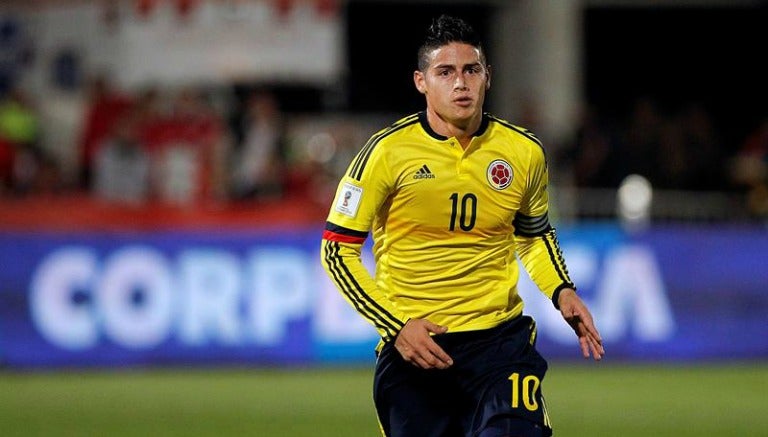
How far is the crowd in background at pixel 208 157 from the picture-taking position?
1700cm

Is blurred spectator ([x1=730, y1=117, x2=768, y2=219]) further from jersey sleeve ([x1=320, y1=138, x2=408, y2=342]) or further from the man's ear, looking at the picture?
jersey sleeve ([x1=320, y1=138, x2=408, y2=342])

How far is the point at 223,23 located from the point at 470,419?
38.7ft

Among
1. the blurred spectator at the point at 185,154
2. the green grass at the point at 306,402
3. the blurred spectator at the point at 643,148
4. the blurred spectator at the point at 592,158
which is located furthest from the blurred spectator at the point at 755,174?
the blurred spectator at the point at 185,154

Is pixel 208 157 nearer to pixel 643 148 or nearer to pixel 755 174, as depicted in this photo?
pixel 643 148

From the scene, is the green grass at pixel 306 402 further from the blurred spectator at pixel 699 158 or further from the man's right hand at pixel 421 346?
→ the man's right hand at pixel 421 346

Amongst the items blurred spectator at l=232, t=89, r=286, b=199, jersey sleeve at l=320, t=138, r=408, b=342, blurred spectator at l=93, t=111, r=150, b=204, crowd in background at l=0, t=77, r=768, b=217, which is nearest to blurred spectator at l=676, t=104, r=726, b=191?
crowd in background at l=0, t=77, r=768, b=217

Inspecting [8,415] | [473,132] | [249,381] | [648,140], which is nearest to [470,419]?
[473,132]

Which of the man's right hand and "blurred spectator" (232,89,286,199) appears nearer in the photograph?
the man's right hand

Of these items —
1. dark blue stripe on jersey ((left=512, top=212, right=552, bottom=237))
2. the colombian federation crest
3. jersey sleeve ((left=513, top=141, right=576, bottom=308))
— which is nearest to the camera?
the colombian federation crest

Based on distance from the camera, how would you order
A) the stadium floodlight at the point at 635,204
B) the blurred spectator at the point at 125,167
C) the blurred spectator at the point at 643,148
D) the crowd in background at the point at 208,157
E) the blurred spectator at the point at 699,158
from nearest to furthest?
the blurred spectator at the point at 125,167 < the crowd in background at the point at 208,157 < the stadium floodlight at the point at 635,204 < the blurred spectator at the point at 643,148 < the blurred spectator at the point at 699,158

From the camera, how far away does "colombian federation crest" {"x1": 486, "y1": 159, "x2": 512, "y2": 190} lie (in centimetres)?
663

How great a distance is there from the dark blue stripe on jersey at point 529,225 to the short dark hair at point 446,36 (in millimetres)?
768

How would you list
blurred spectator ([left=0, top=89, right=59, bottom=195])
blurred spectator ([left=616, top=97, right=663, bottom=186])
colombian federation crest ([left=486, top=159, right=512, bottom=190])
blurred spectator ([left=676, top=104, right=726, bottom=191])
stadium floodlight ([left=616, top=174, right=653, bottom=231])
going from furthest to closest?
blurred spectator ([left=676, top=104, right=726, bottom=191]) < blurred spectator ([left=616, top=97, right=663, bottom=186]) < stadium floodlight ([left=616, top=174, right=653, bottom=231]) < blurred spectator ([left=0, top=89, right=59, bottom=195]) < colombian federation crest ([left=486, top=159, right=512, bottom=190])

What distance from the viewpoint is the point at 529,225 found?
693 cm
